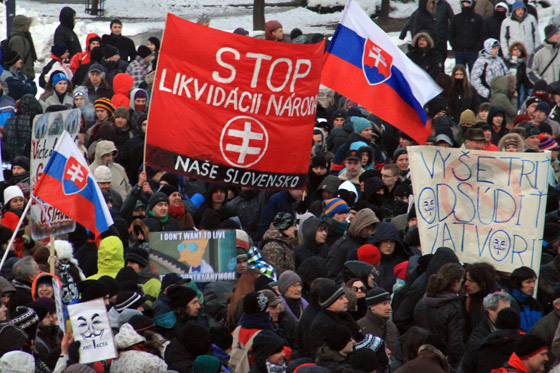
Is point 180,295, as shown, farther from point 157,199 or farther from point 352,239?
point 157,199

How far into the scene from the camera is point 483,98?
61.5 ft

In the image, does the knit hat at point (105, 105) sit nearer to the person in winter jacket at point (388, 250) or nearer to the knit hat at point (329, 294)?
the person in winter jacket at point (388, 250)

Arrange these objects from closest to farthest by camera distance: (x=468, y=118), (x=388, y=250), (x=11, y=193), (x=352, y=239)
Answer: (x=388, y=250)
(x=352, y=239)
(x=11, y=193)
(x=468, y=118)

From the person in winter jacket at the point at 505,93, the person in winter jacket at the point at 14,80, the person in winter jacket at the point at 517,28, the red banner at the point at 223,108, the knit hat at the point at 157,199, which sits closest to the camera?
the red banner at the point at 223,108

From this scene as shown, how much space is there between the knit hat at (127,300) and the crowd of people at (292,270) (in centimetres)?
2

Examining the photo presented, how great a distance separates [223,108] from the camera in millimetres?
11078

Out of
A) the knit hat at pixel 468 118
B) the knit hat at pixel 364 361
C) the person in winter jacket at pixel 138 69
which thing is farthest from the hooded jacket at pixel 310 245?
the person in winter jacket at pixel 138 69

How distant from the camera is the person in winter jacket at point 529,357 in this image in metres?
7.97

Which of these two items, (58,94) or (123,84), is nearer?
(58,94)

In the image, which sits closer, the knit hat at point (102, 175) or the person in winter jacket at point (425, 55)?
the knit hat at point (102, 175)

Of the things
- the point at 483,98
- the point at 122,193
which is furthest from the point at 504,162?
the point at 483,98

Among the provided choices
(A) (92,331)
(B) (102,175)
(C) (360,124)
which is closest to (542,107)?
(C) (360,124)

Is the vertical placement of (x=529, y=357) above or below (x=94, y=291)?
above

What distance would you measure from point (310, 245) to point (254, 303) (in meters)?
2.56
